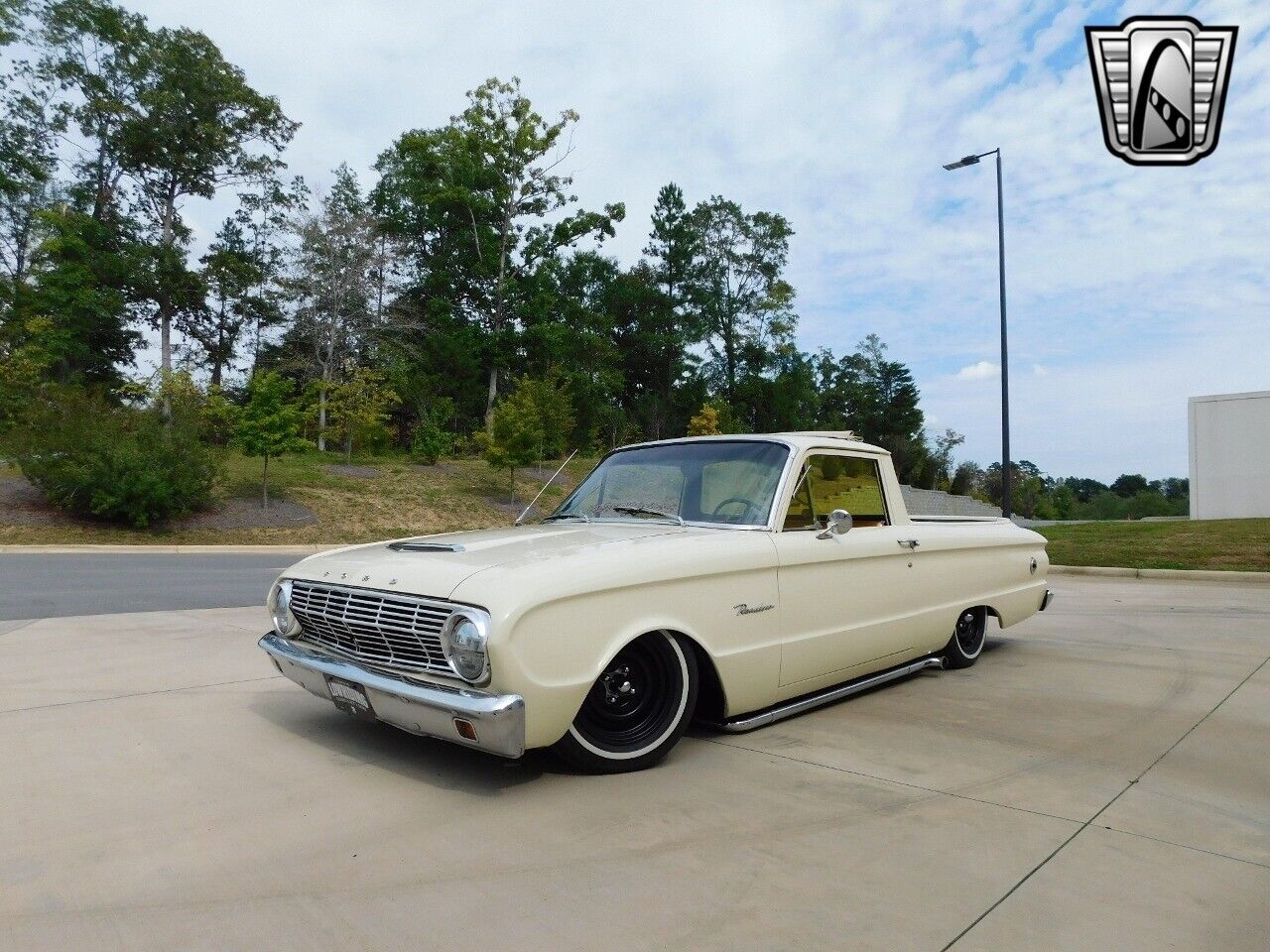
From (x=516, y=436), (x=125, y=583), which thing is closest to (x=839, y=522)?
(x=125, y=583)

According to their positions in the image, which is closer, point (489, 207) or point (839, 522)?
point (839, 522)

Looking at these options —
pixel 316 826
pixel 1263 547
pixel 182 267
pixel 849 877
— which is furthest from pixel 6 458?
pixel 1263 547

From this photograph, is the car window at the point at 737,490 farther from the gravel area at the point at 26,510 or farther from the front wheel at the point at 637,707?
the gravel area at the point at 26,510

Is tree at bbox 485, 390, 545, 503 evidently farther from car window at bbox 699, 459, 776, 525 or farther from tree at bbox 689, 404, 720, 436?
car window at bbox 699, 459, 776, 525

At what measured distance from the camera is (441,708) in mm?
3338

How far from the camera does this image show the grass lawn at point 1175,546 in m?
13.1

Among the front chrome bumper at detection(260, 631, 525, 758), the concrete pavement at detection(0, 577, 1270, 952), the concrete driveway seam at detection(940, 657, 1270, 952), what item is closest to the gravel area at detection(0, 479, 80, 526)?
the concrete pavement at detection(0, 577, 1270, 952)

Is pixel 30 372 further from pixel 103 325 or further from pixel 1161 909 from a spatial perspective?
pixel 1161 909

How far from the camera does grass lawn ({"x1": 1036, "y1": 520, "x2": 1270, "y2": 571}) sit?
1313 centimetres

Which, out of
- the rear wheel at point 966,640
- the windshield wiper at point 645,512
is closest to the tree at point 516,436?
the rear wheel at point 966,640

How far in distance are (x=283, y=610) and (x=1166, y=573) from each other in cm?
1269

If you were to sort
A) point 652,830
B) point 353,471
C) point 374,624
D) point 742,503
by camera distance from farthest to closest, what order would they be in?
point 353,471 < point 742,503 < point 374,624 < point 652,830

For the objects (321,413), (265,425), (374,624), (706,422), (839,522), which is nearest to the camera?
(374,624)

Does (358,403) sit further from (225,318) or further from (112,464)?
(225,318)
